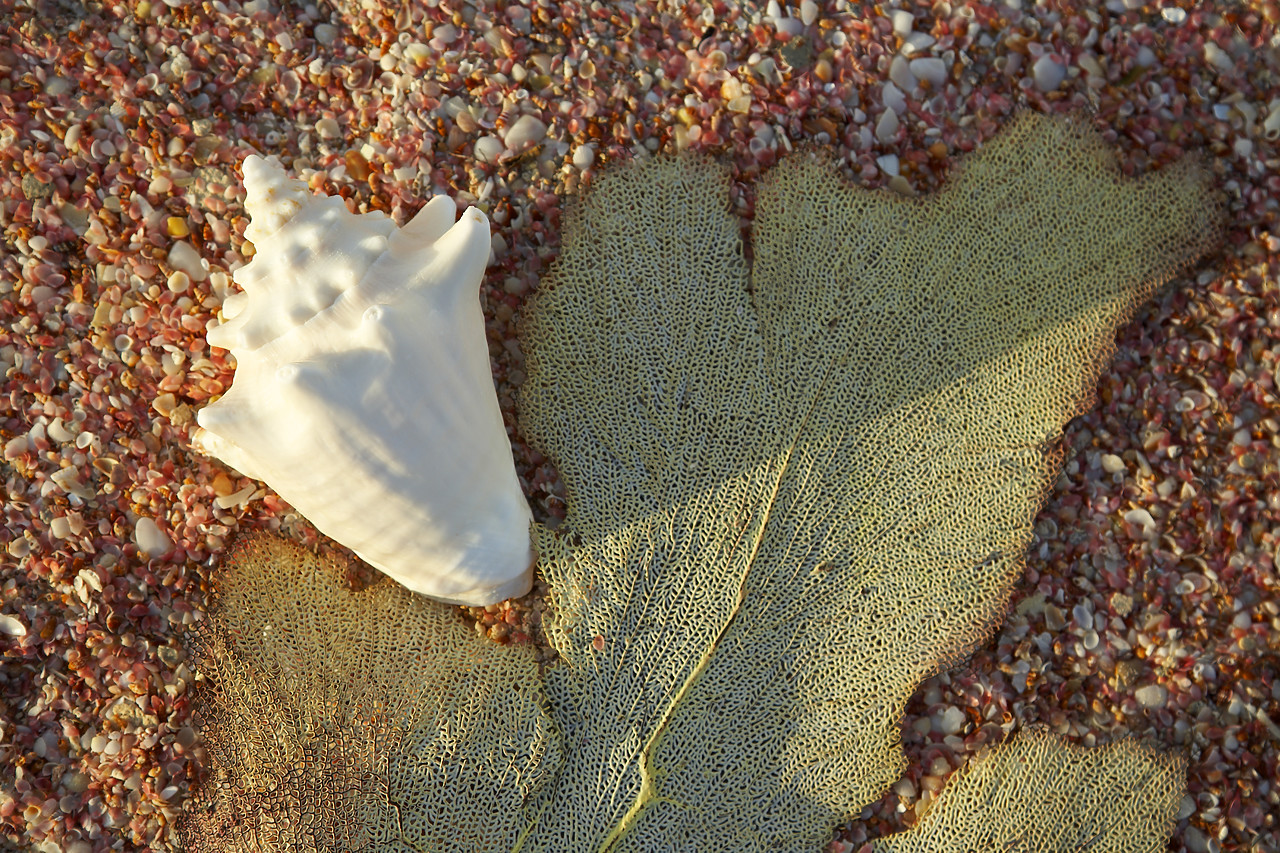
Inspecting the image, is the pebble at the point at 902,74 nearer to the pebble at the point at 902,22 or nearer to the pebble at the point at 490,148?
the pebble at the point at 902,22

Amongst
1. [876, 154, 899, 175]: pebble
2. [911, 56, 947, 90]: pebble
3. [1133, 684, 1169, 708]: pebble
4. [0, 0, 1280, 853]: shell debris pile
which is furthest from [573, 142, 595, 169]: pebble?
[1133, 684, 1169, 708]: pebble

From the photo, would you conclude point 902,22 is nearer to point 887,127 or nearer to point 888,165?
point 887,127

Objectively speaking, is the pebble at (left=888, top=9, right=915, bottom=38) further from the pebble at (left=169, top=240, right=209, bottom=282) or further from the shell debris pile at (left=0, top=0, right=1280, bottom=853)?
the pebble at (left=169, top=240, right=209, bottom=282)

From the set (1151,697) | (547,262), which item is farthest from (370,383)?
(1151,697)

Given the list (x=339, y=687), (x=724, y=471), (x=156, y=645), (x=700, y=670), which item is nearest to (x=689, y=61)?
(x=724, y=471)

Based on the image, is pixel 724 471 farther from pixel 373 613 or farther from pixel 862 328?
pixel 373 613

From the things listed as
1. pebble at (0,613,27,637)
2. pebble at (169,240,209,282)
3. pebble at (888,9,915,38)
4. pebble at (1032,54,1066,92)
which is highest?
pebble at (888,9,915,38)

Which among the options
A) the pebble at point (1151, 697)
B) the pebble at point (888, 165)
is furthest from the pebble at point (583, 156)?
the pebble at point (1151, 697)
